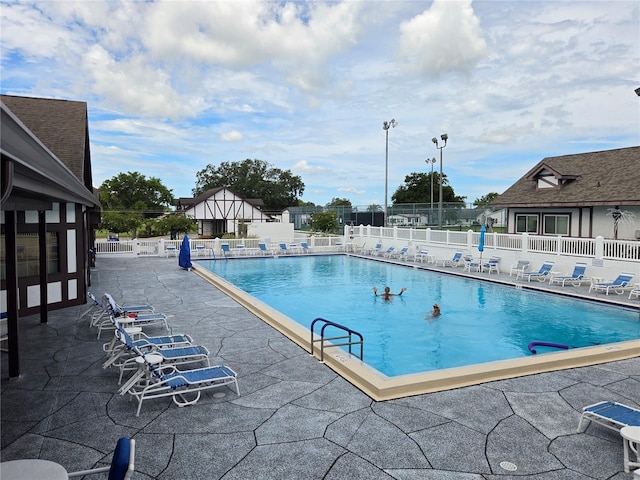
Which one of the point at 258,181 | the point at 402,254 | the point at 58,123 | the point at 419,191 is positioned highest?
the point at 258,181

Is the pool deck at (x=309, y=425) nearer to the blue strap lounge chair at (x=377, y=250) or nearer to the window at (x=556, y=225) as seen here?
the window at (x=556, y=225)

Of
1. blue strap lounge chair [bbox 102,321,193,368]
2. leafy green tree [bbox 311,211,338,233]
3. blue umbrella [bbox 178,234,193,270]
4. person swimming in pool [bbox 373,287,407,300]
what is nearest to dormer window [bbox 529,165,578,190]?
person swimming in pool [bbox 373,287,407,300]

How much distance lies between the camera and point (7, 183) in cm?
234

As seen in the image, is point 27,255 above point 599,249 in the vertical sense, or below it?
above

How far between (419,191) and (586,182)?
167 ft

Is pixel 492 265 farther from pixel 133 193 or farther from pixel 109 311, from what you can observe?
pixel 133 193

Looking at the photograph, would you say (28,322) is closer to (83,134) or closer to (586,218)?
(83,134)

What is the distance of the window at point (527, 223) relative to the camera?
2452 cm

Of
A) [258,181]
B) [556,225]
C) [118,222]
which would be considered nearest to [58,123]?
[118,222]

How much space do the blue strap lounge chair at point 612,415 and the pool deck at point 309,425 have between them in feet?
0.44

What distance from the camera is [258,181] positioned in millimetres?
83000

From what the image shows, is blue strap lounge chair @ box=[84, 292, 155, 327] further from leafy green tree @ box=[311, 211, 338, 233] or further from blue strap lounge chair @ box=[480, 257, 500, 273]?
leafy green tree @ box=[311, 211, 338, 233]

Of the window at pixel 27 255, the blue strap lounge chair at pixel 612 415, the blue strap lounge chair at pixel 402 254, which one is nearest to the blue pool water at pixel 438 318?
the blue strap lounge chair at pixel 402 254

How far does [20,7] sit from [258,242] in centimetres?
1707
